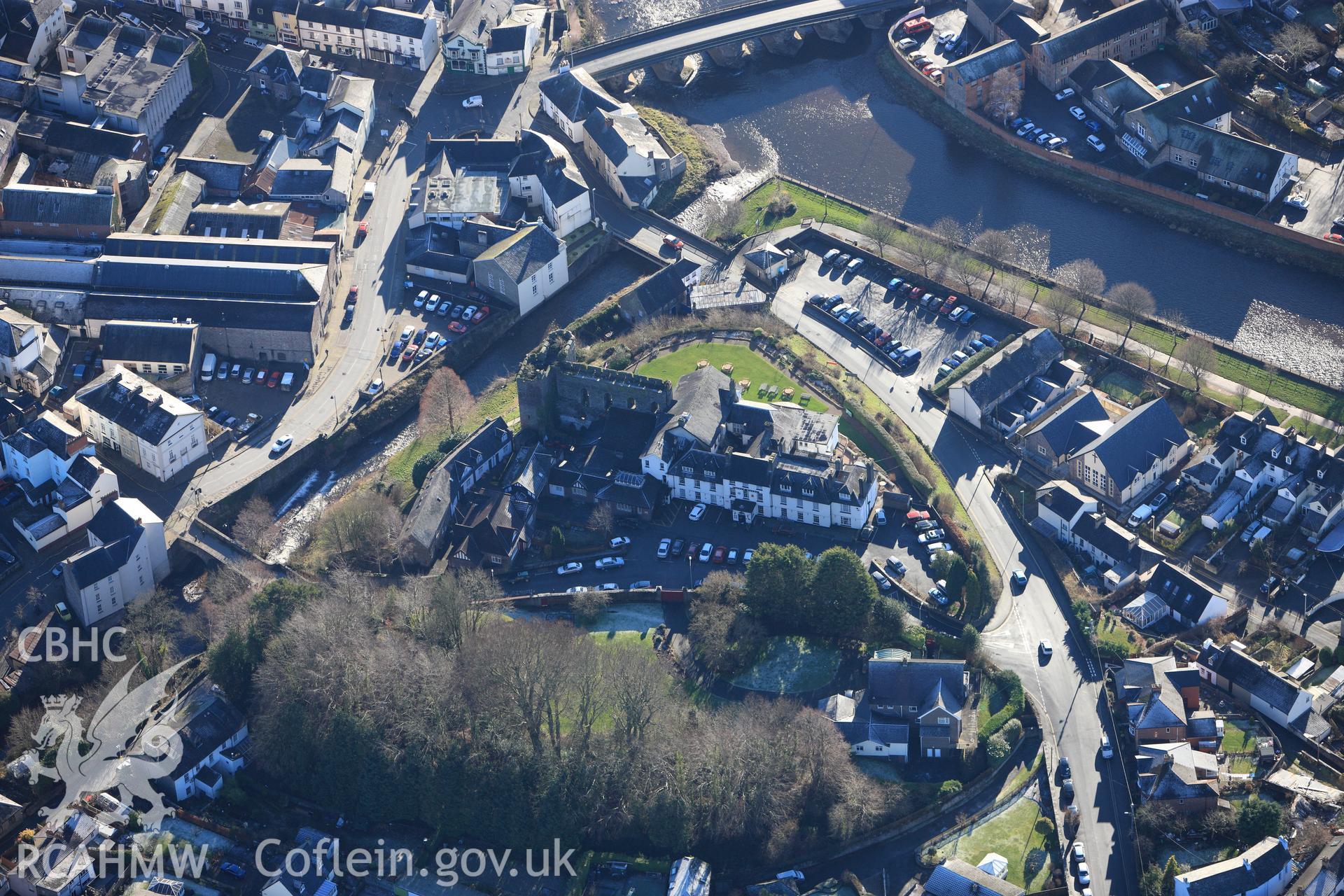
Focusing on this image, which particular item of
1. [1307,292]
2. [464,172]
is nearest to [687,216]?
[464,172]

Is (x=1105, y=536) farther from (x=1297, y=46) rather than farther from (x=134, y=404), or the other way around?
(x=134, y=404)

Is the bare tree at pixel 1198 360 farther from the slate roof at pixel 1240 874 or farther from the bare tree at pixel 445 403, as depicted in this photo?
the bare tree at pixel 445 403

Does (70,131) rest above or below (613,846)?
above

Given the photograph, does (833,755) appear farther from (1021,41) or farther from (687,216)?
(1021,41)

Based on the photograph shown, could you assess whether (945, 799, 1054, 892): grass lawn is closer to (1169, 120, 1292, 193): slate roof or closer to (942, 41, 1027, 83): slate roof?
(1169, 120, 1292, 193): slate roof

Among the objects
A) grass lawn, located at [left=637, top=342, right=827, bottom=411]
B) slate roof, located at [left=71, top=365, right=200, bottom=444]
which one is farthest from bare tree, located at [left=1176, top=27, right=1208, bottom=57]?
slate roof, located at [left=71, top=365, right=200, bottom=444]

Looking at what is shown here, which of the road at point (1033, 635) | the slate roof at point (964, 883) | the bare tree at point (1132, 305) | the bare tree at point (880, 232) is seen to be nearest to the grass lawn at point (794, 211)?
the bare tree at point (880, 232)
